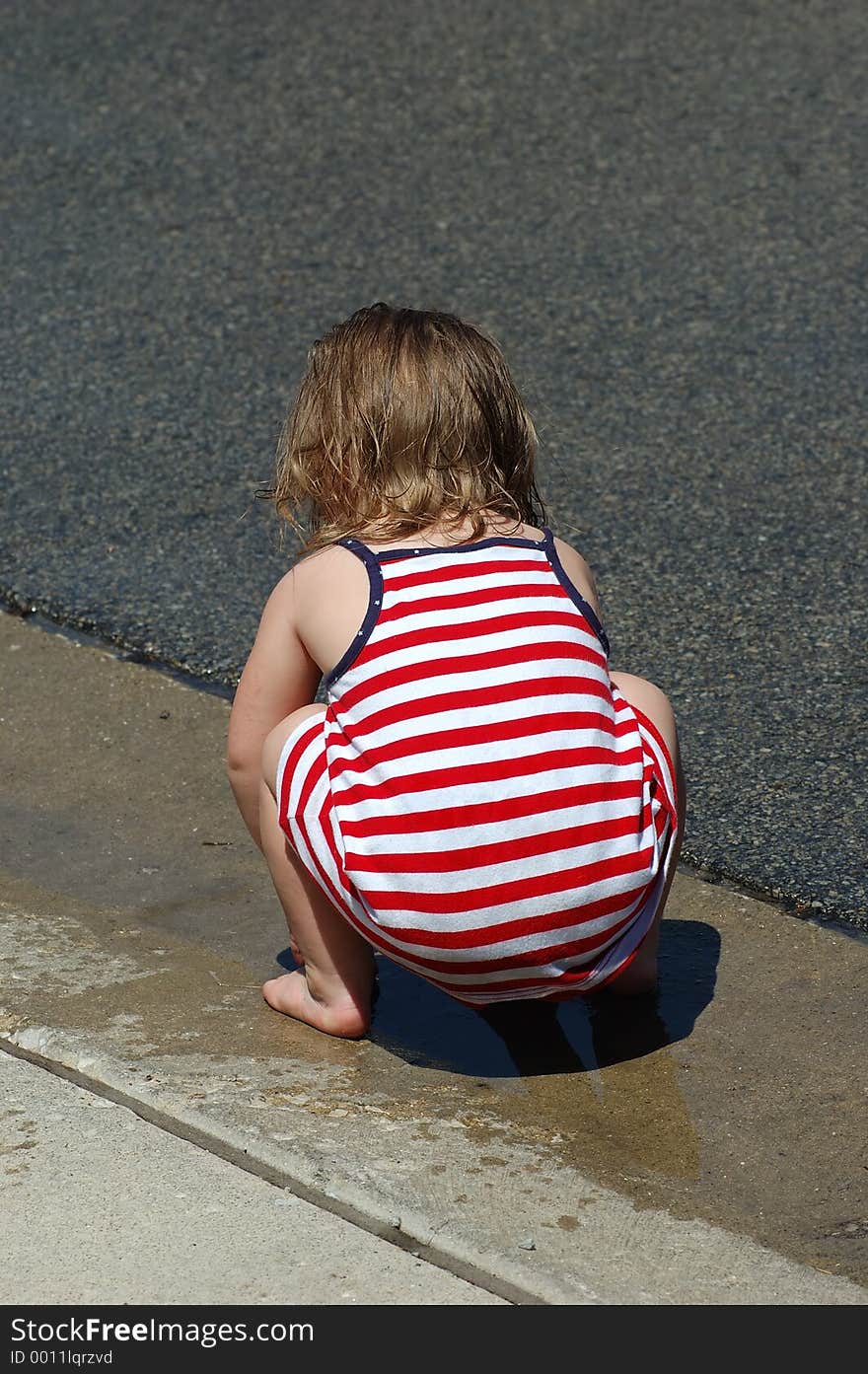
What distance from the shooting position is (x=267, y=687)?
2.59 m

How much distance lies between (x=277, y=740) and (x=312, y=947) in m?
0.32

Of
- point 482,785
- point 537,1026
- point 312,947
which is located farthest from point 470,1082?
point 482,785

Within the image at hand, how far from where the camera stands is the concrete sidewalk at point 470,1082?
210cm

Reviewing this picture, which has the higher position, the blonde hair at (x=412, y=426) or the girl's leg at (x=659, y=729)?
the blonde hair at (x=412, y=426)

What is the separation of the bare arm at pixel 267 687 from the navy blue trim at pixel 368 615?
0.40 feet

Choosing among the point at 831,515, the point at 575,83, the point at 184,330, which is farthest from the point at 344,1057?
the point at 575,83

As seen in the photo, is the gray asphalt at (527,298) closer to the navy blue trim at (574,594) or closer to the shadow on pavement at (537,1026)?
the shadow on pavement at (537,1026)

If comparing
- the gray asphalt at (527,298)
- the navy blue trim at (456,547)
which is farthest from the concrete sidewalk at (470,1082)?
the navy blue trim at (456,547)

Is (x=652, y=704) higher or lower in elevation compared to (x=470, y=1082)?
higher

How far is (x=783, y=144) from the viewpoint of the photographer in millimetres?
6918

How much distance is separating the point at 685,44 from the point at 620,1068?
638 centimetres

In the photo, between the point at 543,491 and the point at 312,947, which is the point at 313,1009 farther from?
the point at 543,491

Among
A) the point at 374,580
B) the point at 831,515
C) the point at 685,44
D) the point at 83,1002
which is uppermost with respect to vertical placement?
the point at 685,44
